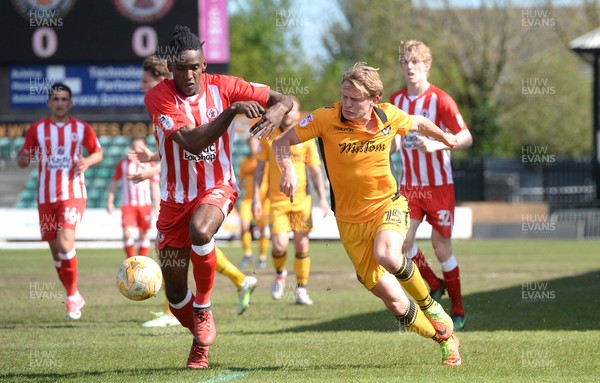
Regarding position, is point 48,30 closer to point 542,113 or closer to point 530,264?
point 530,264

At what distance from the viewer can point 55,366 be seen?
292 inches

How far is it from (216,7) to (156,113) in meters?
17.1

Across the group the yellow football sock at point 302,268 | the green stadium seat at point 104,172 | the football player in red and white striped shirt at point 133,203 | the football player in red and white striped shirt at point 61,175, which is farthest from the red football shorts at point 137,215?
the green stadium seat at point 104,172

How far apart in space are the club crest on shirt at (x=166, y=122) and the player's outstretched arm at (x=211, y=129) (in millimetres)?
71

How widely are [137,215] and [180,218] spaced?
8.72 m

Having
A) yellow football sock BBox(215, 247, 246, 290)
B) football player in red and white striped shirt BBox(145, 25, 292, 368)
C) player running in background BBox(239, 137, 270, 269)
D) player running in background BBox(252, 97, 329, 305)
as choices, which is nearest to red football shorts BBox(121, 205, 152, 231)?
player running in background BBox(239, 137, 270, 269)

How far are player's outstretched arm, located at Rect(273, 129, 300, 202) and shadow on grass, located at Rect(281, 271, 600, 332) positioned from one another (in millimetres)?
2829

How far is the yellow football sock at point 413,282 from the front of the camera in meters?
6.98

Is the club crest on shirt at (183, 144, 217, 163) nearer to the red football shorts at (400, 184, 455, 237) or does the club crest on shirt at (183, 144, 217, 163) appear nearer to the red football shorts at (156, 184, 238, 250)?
the red football shorts at (156, 184, 238, 250)

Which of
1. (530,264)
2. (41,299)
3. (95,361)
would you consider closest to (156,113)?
(95,361)

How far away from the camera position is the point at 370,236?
7.06 metres

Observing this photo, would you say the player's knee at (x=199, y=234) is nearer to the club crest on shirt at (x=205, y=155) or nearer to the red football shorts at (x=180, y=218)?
the red football shorts at (x=180, y=218)

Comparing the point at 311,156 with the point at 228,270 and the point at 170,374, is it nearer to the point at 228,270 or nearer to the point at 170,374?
the point at 228,270

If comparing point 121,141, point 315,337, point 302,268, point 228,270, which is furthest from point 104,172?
point 315,337
